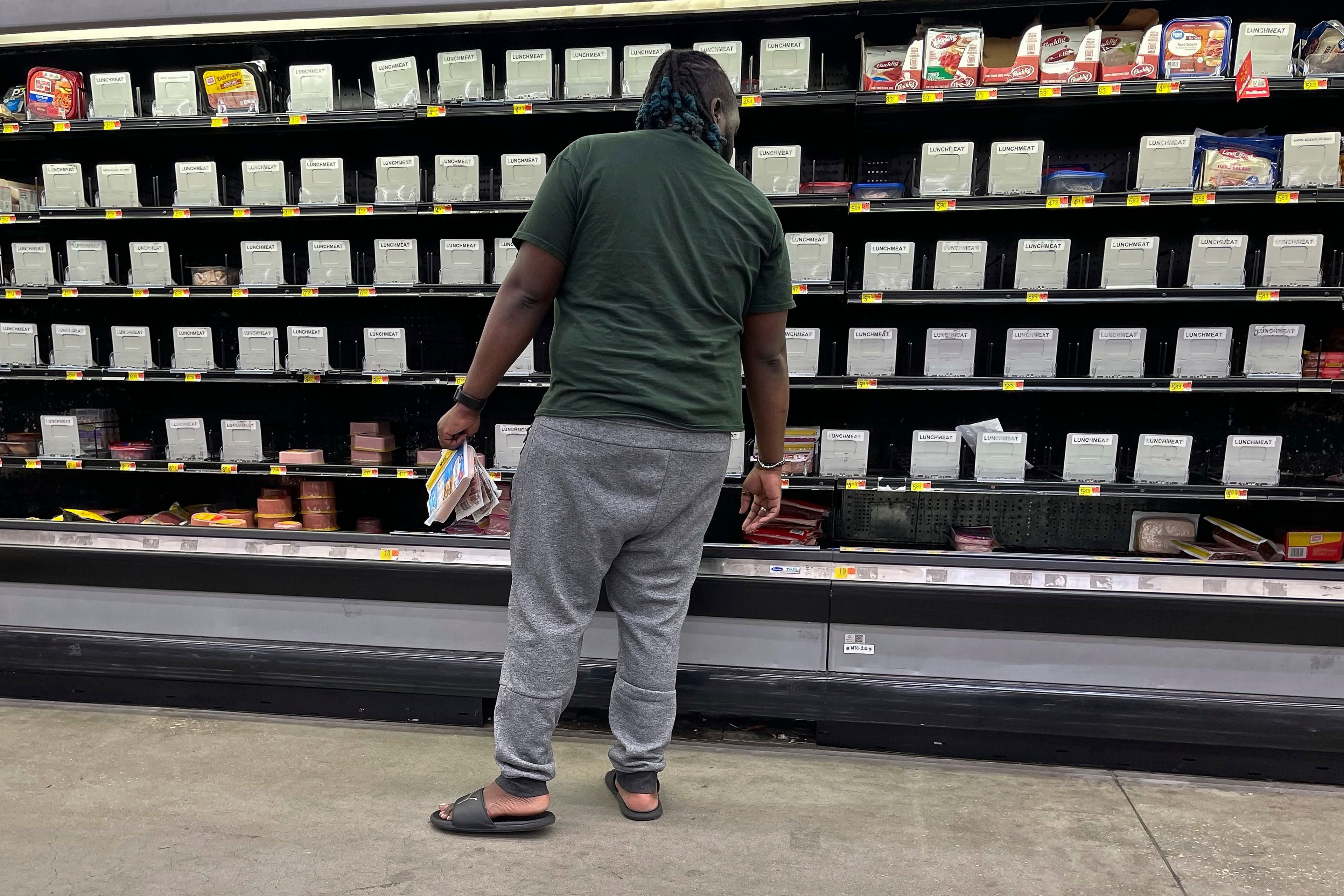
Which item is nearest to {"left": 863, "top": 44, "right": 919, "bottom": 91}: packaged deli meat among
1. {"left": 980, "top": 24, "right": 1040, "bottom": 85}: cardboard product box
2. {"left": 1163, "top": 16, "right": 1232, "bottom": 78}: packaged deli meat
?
{"left": 980, "top": 24, "right": 1040, "bottom": 85}: cardboard product box

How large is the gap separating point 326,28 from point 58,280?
5.38ft

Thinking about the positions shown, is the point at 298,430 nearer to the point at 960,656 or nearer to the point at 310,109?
the point at 310,109

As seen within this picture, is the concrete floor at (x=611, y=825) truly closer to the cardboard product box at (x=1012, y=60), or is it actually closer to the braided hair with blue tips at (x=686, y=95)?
the braided hair with blue tips at (x=686, y=95)

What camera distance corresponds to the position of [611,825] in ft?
6.53

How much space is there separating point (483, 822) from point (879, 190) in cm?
223

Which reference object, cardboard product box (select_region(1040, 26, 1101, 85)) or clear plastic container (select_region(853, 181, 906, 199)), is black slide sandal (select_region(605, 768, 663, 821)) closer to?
clear plastic container (select_region(853, 181, 906, 199))

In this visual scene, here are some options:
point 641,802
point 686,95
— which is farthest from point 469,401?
point 641,802

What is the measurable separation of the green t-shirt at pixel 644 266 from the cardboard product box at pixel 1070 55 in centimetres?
138

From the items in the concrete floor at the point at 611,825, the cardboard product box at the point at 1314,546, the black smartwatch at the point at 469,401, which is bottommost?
the concrete floor at the point at 611,825

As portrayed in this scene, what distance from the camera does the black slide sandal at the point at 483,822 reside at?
1.91m

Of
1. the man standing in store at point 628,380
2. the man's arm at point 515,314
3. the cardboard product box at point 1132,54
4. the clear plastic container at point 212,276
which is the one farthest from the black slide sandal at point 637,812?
the cardboard product box at point 1132,54

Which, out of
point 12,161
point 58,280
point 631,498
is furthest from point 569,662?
point 12,161

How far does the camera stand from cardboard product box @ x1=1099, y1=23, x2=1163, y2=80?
2422 millimetres

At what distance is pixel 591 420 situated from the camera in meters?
1.72
